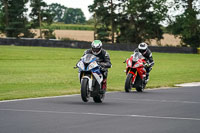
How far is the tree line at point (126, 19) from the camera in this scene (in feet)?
238

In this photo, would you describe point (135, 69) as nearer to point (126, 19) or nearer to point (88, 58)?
point (88, 58)

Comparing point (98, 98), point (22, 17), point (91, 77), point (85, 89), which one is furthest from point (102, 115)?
point (22, 17)

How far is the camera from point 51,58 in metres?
42.6

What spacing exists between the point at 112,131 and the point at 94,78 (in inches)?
193

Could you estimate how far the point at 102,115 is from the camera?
35.2ft

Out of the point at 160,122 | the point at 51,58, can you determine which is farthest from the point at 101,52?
the point at 51,58

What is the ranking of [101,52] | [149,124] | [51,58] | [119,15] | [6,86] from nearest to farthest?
[149,124], [101,52], [6,86], [51,58], [119,15]

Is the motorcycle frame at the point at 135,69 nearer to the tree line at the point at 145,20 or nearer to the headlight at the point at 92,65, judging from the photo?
the headlight at the point at 92,65

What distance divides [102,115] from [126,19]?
77455mm

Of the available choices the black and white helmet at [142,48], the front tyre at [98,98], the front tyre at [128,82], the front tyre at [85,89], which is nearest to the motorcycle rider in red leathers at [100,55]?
the front tyre at [98,98]

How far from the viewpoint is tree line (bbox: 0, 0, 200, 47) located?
72438mm

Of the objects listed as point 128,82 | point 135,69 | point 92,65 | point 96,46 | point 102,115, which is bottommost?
point 128,82

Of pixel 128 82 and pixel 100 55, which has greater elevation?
pixel 100 55

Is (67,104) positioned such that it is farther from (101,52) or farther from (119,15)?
(119,15)
